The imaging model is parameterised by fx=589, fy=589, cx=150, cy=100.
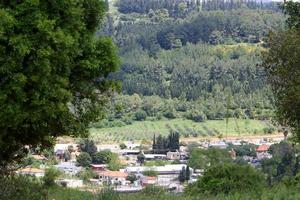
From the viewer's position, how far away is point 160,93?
101m

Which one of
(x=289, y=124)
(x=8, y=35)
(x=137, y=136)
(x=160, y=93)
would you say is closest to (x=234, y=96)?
(x=160, y=93)

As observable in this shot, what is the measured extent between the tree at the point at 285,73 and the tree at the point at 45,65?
4.12 meters

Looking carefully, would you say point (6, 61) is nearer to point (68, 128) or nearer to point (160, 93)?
point (68, 128)

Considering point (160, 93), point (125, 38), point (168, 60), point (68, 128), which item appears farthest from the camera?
point (125, 38)

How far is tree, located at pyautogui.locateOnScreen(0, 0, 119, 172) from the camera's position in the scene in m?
8.29

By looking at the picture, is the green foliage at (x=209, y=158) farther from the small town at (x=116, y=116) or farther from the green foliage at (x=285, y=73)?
the green foliage at (x=285, y=73)

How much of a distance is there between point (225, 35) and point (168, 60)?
2264cm

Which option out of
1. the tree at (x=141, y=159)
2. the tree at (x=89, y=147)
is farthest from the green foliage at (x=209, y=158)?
the tree at (x=141, y=159)

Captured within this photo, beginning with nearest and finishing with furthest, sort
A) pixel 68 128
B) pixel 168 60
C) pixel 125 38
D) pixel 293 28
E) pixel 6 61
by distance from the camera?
pixel 6 61 < pixel 68 128 < pixel 293 28 < pixel 168 60 < pixel 125 38

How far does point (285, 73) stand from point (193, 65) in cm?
9746

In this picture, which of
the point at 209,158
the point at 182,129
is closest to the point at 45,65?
the point at 209,158

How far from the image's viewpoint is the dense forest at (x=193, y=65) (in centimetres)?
9056

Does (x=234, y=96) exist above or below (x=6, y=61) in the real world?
below

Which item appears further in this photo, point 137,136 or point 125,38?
point 125,38
